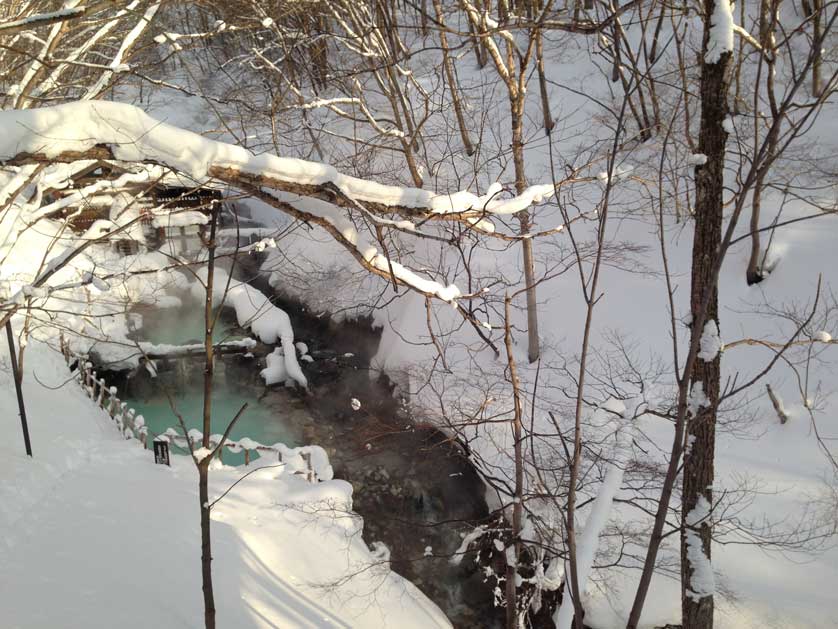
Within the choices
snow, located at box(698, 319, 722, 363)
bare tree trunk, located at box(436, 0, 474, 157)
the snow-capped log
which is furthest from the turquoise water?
the snow-capped log

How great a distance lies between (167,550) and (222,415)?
306 inches

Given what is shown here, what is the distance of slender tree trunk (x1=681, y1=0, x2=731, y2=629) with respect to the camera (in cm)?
479

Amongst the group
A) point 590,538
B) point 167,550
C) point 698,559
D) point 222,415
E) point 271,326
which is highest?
point 271,326

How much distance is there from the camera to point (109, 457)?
948 centimetres

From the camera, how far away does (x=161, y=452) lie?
29.6 feet

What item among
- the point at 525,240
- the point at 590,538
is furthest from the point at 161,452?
the point at 590,538

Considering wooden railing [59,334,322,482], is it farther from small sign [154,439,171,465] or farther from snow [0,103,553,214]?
snow [0,103,553,214]

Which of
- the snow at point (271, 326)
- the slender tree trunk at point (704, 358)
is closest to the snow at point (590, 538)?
the slender tree trunk at point (704, 358)

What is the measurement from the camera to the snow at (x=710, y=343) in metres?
4.91

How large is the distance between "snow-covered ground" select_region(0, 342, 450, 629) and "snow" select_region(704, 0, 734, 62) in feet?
19.5

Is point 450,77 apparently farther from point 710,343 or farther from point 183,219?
point 183,219

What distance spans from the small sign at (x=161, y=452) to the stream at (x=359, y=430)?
0.87m

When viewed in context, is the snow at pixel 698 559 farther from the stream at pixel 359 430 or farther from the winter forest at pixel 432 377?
the stream at pixel 359 430

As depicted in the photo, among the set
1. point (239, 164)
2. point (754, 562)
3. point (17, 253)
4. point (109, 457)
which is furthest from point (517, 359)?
point (17, 253)
